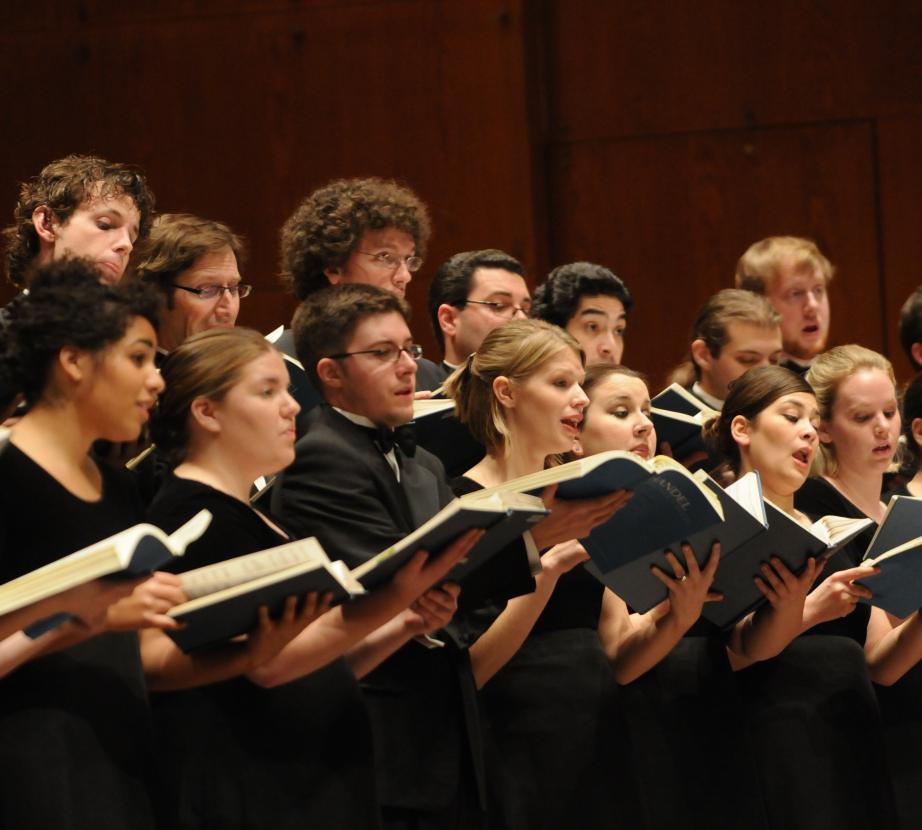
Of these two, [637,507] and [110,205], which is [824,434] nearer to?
[637,507]

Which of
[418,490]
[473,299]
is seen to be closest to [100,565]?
[418,490]

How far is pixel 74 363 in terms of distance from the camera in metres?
2.42

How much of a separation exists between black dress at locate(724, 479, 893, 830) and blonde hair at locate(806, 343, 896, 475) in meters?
0.56

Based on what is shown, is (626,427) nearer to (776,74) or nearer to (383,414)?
(383,414)

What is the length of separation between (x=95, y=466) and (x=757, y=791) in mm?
1796

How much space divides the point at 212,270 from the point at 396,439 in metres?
0.69

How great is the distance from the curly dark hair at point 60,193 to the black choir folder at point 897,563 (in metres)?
1.76

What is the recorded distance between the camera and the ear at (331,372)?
10.2ft

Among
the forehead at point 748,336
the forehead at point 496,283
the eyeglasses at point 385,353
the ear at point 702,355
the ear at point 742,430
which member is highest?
the forehead at point 496,283

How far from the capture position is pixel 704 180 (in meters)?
6.09

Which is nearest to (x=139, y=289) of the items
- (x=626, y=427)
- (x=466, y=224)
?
(x=626, y=427)

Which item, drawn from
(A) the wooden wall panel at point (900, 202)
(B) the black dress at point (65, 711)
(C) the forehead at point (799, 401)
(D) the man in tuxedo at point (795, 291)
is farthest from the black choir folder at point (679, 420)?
(A) the wooden wall panel at point (900, 202)

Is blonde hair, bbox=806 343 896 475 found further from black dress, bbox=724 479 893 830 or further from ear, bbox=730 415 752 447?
black dress, bbox=724 479 893 830

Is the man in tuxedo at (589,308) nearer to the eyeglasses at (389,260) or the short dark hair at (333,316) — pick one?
the eyeglasses at (389,260)
